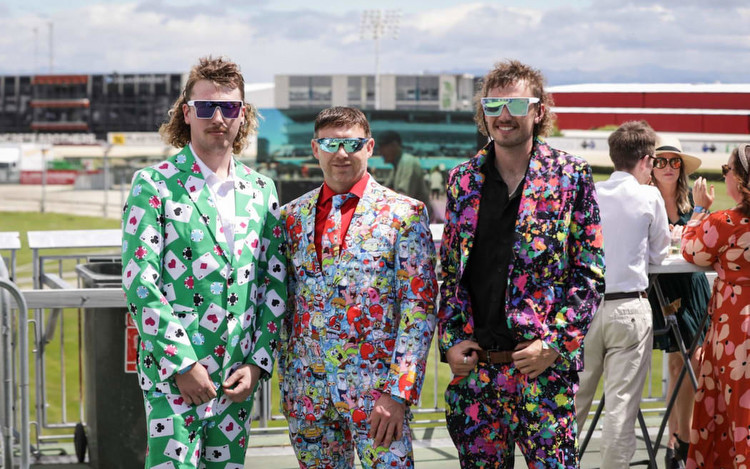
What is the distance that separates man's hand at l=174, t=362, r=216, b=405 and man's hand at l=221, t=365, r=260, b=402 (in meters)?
0.07

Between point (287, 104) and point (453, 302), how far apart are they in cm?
8930

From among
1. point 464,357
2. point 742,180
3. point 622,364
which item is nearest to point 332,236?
point 464,357

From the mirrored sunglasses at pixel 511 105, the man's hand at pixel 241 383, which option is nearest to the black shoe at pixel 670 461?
→ the mirrored sunglasses at pixel 511 105

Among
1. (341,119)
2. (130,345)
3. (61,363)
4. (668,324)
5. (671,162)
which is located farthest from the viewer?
(61,363)

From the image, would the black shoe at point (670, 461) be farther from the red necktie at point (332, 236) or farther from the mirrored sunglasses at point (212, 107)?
the mirrored sunglasses at point (212, 107)

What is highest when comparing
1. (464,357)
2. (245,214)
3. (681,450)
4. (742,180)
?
(742,180)

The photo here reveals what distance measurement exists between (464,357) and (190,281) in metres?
0.98

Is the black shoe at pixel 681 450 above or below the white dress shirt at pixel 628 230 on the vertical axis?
below

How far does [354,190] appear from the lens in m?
3.33

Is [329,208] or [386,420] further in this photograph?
[329,208]

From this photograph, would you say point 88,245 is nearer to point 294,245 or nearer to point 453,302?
point 294,245

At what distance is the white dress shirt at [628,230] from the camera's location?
4.16 m

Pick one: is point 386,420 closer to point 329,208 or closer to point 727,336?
point 329,208

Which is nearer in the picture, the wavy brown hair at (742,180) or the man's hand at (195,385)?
the man's hand at (195,385)
